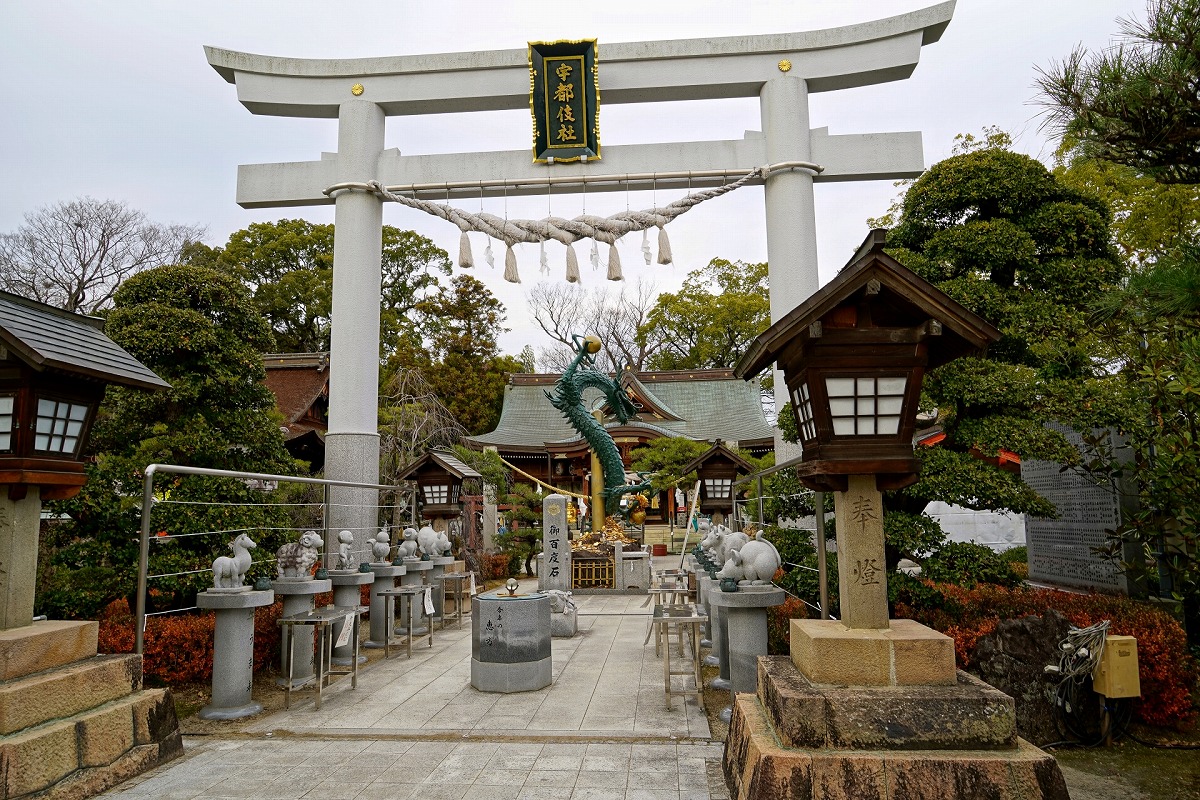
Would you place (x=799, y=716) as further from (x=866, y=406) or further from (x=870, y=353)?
(x=870, y=353)

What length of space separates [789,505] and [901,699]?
3.75 meters

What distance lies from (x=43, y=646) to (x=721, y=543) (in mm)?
5032

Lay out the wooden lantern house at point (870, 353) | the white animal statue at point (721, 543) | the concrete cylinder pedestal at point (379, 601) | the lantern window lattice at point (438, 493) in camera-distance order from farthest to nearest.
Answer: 1. the lantern window lattice at point (438, 493)
2. the concrete cylinder pedestal at point (379, 601)
3. the white animal statue at point (721, 543)
4. the wooden lantern house at point (870, 353)

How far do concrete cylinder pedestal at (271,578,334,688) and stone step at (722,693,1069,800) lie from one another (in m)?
4.60

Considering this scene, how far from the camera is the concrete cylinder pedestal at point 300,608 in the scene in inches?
246

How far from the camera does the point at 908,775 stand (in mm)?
2996

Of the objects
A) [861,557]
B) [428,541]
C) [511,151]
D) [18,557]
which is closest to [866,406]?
[861,557]

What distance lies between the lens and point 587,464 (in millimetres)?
24016

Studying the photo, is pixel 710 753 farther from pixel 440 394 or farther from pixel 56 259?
pixel 56 259

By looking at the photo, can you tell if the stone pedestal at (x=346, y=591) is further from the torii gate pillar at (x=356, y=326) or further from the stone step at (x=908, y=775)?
the stone step at (x=908, y=775)

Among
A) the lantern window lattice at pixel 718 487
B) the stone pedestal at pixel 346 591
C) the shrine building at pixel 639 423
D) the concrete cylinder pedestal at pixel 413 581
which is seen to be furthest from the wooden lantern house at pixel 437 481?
the shrine building at pixel 639 423

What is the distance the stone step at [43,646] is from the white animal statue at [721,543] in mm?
4347

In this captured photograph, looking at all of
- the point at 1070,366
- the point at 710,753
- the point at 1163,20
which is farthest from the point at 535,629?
the point at 1163,20

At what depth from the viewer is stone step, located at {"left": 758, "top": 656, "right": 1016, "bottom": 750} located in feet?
10.1
